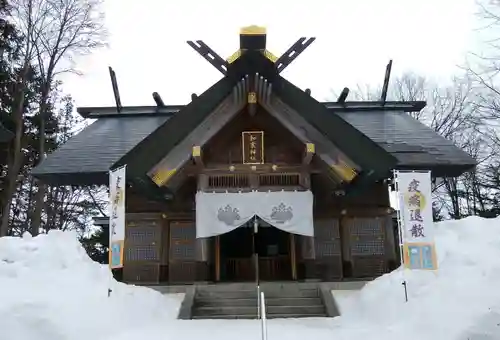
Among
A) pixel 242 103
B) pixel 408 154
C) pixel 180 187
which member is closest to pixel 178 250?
pixel 180 187

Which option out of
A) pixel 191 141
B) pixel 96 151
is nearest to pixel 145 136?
pixel 96 151

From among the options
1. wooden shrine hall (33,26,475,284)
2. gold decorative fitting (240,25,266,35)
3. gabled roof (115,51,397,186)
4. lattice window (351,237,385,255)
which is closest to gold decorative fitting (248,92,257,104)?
wooden shrine hall (33,26,475,284)

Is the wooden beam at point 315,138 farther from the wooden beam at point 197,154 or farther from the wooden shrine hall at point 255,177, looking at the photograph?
the wooden beam at point 197,154

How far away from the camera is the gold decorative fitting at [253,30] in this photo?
930 centimetres

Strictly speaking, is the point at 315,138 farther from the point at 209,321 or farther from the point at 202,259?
the point at 209,321

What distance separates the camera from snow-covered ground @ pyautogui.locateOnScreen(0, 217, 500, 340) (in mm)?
5727

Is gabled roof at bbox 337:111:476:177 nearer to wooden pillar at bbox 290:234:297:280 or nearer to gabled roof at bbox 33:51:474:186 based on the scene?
gabled roof at bbox 33:51:474:186

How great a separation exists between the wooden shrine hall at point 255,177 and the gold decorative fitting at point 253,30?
0.08ft

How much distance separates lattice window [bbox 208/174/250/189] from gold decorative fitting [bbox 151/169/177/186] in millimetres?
1055

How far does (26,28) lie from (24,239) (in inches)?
471

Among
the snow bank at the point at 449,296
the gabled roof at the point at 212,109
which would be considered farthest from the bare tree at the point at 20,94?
the snow bank at the point at 449,296

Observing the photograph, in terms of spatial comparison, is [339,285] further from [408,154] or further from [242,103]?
[242,103]

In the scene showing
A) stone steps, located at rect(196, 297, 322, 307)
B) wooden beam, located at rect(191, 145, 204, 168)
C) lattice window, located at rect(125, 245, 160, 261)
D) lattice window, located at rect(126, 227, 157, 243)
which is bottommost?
stone steps, located at rect(196, 297, 322, 307)

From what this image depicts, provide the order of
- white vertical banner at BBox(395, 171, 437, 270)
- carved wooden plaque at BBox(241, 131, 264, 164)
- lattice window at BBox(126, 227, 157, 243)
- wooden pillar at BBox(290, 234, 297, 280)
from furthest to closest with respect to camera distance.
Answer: lattice window at BBox(126, 227, 157, 243)
wooden pillar at BBox(290, 234, 297, 280)
carved wooden plaque at BBox(241, 131, 264, 164)
white vertical banner at BBox(395, 171, 437, 270)
